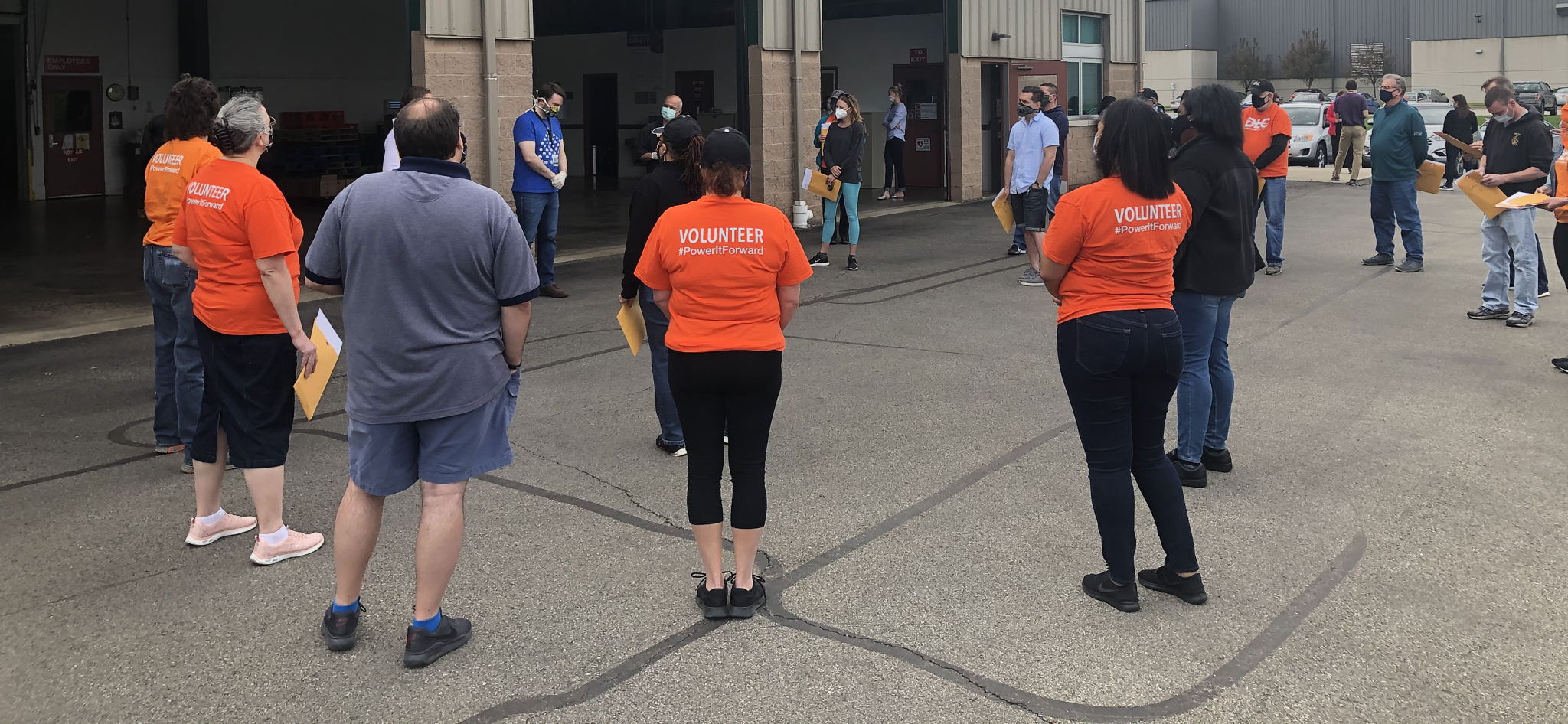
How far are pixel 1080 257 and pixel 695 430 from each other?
143cm

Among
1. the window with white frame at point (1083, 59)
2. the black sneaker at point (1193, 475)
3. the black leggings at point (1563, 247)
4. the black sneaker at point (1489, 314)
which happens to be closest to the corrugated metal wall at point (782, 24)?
the window with white frame at point (1083, 59)

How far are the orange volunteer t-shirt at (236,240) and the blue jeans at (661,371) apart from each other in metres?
1.77

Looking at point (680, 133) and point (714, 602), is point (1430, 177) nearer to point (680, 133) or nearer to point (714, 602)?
point (680, 133)

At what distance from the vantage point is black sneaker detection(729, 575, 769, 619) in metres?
4.23

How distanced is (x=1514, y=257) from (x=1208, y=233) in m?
5.30

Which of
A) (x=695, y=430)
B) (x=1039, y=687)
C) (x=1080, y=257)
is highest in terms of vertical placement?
(x=1080, y=257)

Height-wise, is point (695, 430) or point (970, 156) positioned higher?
point (970, 156)

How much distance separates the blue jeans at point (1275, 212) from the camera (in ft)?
38.6

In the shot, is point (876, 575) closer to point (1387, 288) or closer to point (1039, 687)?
point (1039, 687)

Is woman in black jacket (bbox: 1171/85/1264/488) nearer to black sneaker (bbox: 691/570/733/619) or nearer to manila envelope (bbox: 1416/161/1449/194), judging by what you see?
black sneaker (bbox: 691/570/733/619)

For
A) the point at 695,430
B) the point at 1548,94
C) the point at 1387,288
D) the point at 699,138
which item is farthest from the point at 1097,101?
the point at 1548,94

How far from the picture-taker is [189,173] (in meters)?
5.52

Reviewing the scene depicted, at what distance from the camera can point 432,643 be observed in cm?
391

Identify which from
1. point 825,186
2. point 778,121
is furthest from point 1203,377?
point 778,121
